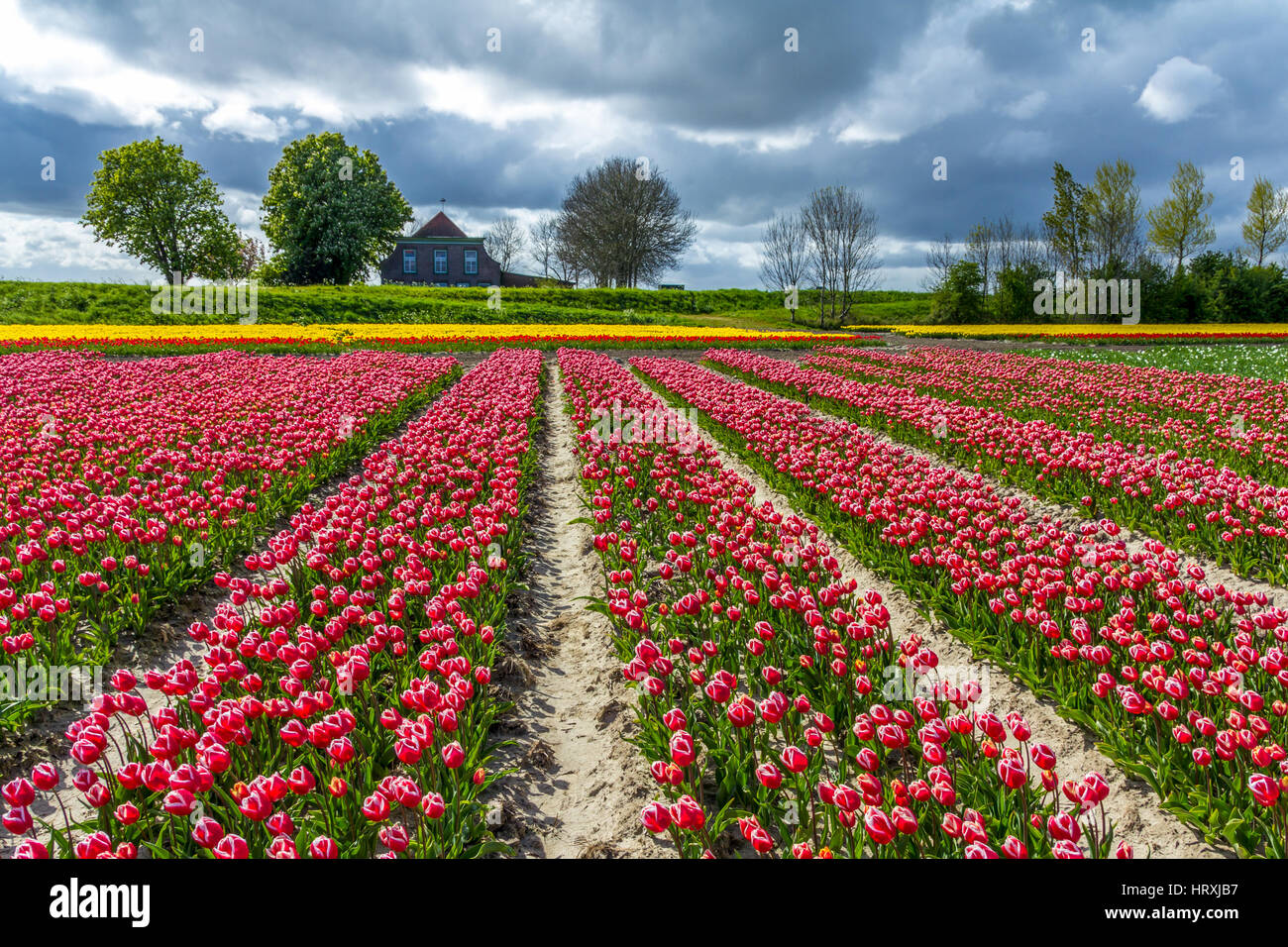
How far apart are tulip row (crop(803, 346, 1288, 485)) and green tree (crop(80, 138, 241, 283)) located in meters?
63.8

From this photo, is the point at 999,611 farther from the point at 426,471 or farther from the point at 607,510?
the point at 426,471

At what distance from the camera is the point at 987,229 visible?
70.9 metres

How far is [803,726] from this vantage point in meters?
4.32

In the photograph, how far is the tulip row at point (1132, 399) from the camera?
10430 millimetres

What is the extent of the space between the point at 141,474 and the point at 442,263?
7130 cm

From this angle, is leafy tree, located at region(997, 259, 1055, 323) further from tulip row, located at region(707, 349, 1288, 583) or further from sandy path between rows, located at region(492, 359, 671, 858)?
sandy path between rows, located at region(492, 359, 671, 858)

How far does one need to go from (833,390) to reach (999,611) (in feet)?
40.5

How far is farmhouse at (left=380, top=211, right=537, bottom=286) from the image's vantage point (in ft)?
248

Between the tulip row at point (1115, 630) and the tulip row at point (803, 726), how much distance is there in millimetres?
485

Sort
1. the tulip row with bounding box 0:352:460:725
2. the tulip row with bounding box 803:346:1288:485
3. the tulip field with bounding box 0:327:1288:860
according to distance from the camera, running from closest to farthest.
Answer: the tulip field with bounding box 0:327:1288:860, the tulip row with bounding box 0:352:460:725, the tulip row with bounding box 803:346:1288:485

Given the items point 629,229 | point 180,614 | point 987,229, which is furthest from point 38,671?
point 987,229

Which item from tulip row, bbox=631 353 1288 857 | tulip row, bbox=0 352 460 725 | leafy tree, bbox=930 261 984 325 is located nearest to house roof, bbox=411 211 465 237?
leafy tree, bbox=930 261 984 325

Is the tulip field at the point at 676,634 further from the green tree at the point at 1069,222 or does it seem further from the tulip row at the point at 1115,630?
the green tree at the point at 1069,222

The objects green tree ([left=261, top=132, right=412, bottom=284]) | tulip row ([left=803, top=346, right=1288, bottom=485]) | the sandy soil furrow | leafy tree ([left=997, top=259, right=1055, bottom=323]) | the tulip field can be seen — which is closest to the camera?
the tulip field
